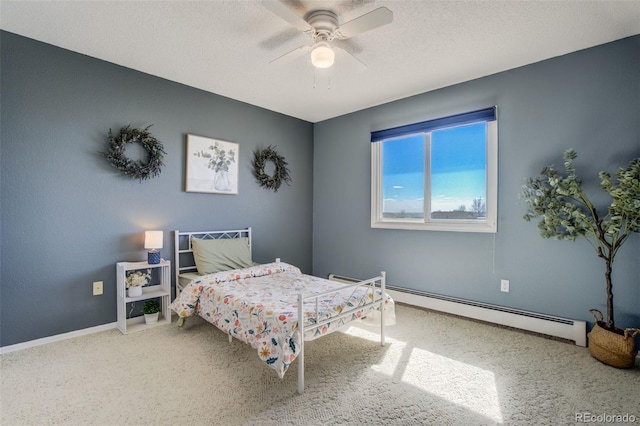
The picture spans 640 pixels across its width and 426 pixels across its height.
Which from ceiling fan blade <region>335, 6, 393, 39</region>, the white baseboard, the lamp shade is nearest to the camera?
ceiling fan blade <region>335, 6, 393, 39</region>

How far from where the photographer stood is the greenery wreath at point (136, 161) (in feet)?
10.1

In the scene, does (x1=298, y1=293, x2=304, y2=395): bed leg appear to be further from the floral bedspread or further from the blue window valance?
the blue window valance

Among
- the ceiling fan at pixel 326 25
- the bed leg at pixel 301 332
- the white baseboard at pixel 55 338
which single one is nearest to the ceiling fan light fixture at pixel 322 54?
the ceiling fan at pixel 326 25

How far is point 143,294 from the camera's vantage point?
3.15m

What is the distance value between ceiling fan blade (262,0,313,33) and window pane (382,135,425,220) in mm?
2191

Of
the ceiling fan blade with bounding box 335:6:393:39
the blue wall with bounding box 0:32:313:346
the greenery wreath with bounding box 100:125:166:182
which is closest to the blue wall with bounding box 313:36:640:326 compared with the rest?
the ceiling fan blade with bounding box 335:6:393:39

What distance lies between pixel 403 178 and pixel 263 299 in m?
2.50

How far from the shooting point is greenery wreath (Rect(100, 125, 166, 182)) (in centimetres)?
308

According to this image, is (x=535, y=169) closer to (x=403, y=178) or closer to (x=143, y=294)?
(x=403, y=178)

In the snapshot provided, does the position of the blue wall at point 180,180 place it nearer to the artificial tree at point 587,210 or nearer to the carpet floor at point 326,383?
the artificial tree at point 587,210

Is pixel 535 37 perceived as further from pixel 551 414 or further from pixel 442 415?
pixel 442 415

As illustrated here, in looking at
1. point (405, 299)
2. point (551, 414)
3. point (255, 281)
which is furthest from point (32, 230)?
point (551, 414)

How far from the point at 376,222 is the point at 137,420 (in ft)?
10.8

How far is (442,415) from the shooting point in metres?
1.85
